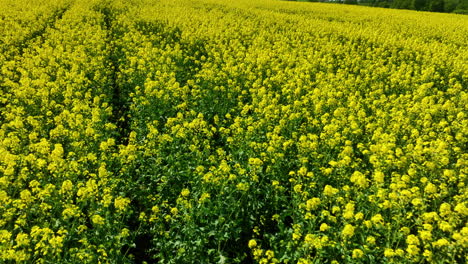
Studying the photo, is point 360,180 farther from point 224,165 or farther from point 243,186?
point 224,165

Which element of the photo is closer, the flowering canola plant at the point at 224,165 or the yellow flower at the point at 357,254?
the yellow flower at the point at 357,254

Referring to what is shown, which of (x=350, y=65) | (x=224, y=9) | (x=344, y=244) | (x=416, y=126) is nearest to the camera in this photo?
(x=344, y=244)

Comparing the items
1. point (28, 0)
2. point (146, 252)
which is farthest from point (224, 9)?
point (146, 252)

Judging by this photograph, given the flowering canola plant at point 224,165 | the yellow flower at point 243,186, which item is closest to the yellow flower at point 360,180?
the flowering canola plant at point 224,165

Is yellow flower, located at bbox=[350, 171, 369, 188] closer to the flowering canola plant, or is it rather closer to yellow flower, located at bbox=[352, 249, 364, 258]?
the flowering canola plant

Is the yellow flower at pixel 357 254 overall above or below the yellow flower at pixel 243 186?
below

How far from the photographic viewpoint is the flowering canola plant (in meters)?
3.85

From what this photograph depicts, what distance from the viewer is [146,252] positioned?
4402 mm

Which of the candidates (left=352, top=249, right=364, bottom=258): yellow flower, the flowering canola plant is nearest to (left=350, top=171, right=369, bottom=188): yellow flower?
the flowering canola plant

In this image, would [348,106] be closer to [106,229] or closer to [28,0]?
[106,229]

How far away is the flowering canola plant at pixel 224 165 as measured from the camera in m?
3.85

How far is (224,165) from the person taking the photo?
4.58 m

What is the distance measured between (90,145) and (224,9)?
72.7 feet

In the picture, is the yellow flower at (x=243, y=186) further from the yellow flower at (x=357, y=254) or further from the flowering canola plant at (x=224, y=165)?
the yellow flower at (x=357, y=254)
